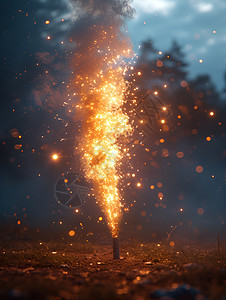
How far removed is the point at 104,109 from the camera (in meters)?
10.0

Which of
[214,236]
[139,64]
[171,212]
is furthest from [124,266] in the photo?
[139,64]

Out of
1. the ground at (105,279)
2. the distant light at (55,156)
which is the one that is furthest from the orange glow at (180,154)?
the ground at (105,279)

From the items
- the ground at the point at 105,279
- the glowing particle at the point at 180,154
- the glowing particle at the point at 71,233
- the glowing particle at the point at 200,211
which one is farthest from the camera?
the glowing particle at the point at 200,211

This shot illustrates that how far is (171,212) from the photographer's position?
67.5ft

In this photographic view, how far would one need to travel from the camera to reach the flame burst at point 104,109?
9867mm

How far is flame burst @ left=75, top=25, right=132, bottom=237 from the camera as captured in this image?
32.4 feet

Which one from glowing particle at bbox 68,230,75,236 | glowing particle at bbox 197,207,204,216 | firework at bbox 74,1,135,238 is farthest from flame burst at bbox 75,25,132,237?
glowing particle at bbox 197,207,204,216

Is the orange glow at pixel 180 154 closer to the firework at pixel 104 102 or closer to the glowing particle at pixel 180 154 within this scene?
the glowing particle at pixel 180 154

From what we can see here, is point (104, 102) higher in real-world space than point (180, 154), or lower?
lower

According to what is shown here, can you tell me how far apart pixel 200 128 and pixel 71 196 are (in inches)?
472

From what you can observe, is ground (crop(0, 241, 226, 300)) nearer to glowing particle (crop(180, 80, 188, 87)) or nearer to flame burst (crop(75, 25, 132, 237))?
flame burst (crop(75, 25, 132, 237))

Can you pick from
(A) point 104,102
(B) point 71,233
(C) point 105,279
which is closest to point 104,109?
(A) point 104,102

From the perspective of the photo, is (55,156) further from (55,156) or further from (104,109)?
(104,109)

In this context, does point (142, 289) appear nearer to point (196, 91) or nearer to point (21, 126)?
point (21, 126)
